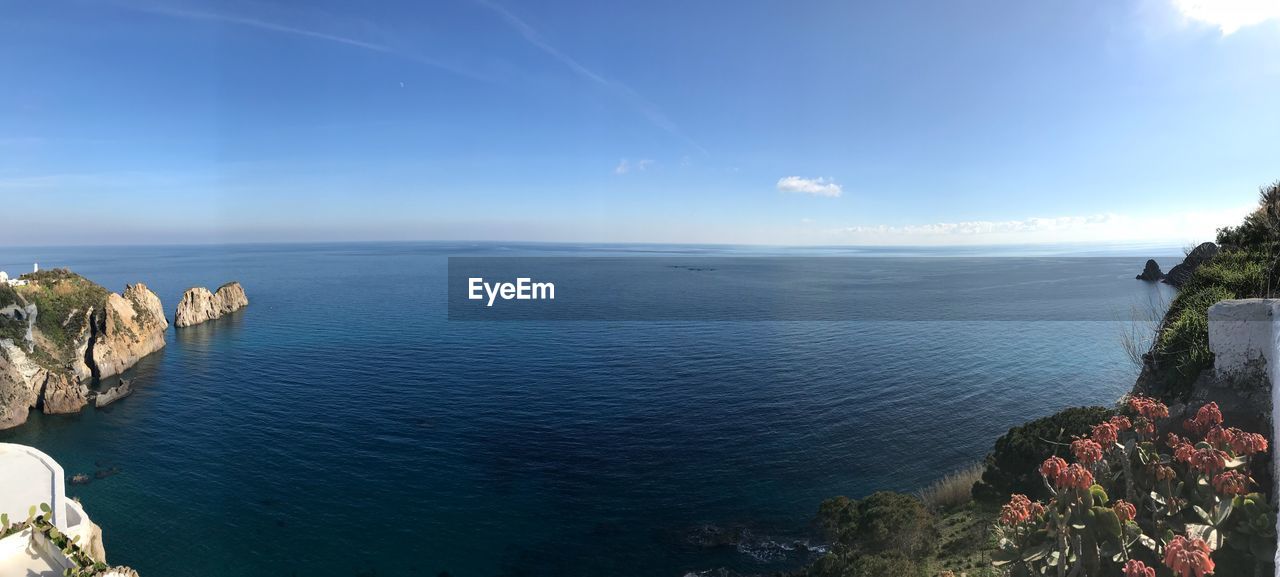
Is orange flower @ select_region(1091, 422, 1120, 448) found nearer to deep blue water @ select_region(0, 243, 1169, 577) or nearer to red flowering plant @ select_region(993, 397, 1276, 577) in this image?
red flowering plant @ select_region(993, 397, 1276, 577)

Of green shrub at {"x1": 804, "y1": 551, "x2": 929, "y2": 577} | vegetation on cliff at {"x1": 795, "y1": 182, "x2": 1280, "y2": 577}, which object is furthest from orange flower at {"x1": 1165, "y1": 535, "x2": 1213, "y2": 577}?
green shrub at {"x1": 804, "y1": 551, "x2": 929, "y2": 577}

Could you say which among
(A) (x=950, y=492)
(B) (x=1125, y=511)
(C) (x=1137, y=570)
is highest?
(C) (x=1137, y=570)

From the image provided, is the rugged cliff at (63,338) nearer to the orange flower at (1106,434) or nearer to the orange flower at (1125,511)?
the orange flower at (1125,511)

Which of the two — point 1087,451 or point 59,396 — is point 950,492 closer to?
point 1087,451

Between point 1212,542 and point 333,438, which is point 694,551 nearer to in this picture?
point 1212,542

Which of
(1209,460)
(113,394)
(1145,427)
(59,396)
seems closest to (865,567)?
(1145,427)

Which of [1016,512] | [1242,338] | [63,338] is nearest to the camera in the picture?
[1016,512]

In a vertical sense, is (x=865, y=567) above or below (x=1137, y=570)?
below
